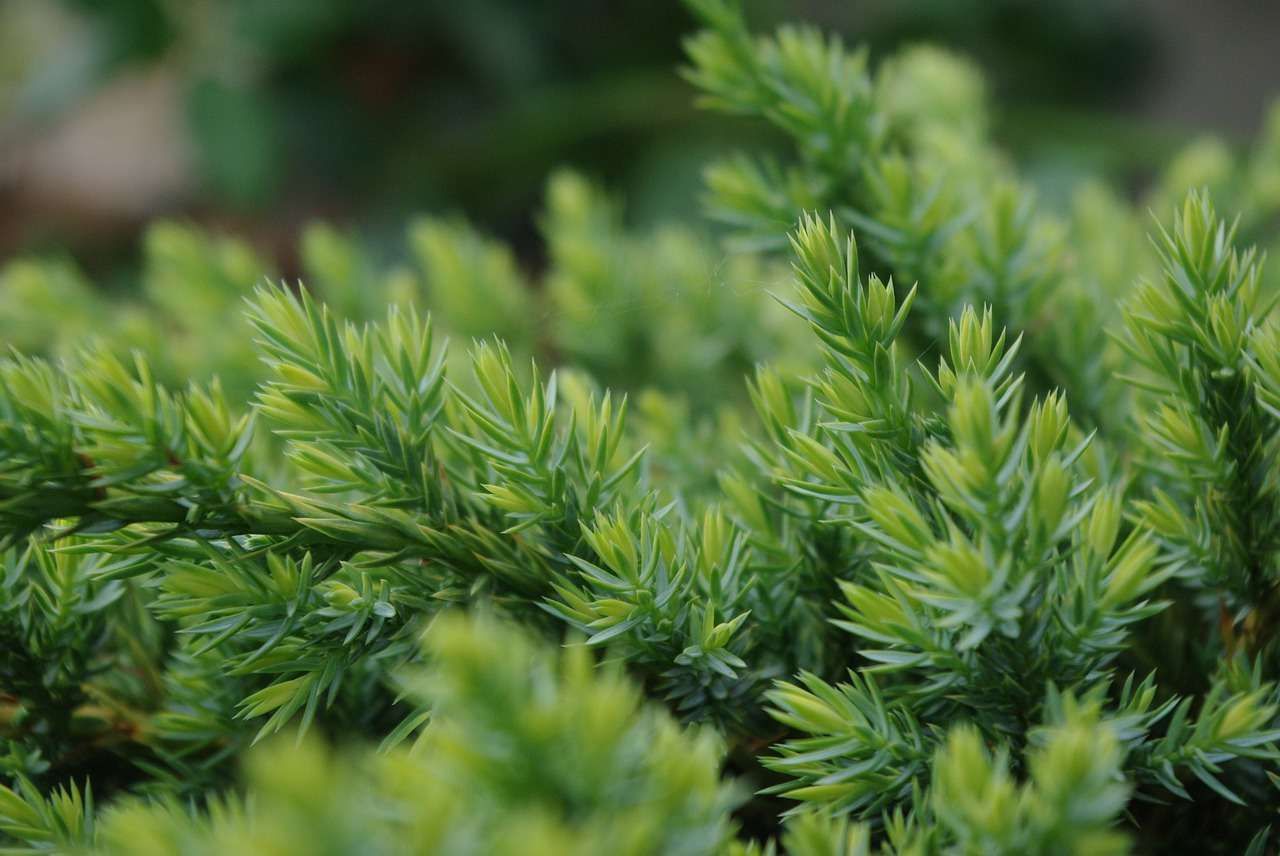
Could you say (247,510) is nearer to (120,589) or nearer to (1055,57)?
(120,589)

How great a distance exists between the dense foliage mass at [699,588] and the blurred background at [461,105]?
86 centimetres

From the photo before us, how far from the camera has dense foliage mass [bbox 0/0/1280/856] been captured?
234 mm

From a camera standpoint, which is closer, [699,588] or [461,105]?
[699,588]

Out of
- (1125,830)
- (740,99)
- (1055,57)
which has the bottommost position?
(1125,830)

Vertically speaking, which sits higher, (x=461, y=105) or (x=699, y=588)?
(x=461, y=105)

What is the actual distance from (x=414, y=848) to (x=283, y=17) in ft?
4.18

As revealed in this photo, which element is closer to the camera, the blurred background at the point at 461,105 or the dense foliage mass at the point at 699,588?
the dense foliage mass at the point at 699,588

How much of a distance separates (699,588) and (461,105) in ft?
4.46

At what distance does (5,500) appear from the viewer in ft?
0.90

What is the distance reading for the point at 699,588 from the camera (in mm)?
333

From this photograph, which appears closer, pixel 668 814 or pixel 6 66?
pixel 668 814

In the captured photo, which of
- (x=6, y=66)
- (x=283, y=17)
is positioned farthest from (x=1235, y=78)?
(x=6, y=66)

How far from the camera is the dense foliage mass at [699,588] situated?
234 mm

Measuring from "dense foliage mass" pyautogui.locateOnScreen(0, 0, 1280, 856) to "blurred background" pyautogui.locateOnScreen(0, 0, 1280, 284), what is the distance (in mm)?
865
